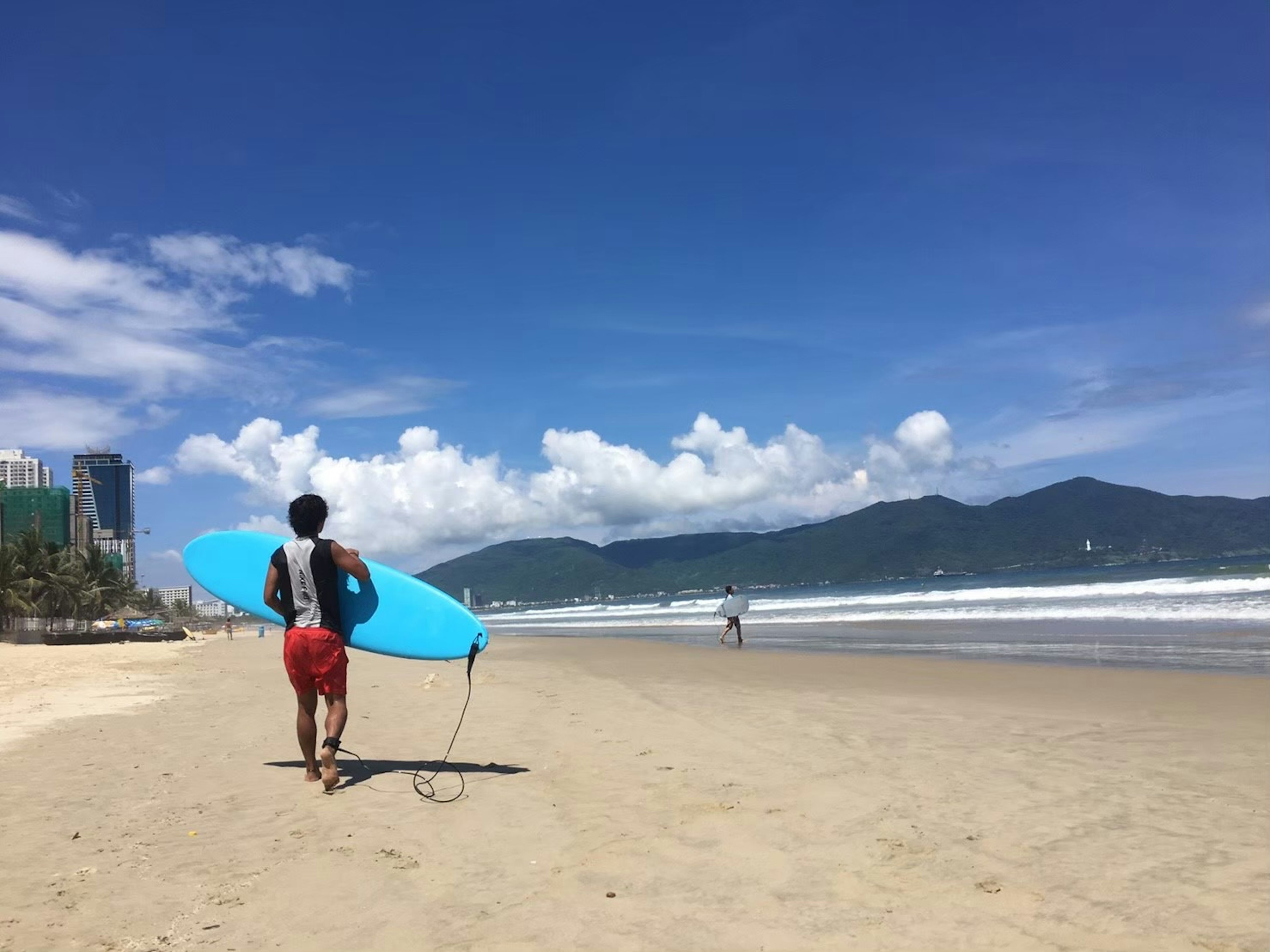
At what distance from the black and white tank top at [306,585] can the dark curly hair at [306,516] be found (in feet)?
0.40

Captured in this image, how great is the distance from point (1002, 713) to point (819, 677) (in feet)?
13.6

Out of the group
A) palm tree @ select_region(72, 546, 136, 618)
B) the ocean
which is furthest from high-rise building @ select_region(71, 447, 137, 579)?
the ocean

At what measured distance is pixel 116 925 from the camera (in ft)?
9.71

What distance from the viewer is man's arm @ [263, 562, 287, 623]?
5.22 m

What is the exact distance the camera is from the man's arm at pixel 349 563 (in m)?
5.26

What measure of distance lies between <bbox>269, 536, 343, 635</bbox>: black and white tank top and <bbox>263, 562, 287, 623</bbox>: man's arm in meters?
0.02

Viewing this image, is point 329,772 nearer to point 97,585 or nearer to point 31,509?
point 97,585

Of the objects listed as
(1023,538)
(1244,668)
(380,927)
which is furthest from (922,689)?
(1023,538)

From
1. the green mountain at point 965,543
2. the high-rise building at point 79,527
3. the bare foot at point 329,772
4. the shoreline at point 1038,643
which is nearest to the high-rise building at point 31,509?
the high-rise building at point 79,527

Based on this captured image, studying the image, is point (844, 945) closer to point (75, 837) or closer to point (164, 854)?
point (164, 854)

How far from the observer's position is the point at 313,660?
5.16 metres

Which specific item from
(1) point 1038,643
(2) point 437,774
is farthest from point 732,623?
(2) point 437,774

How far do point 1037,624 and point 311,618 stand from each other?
64.0ft

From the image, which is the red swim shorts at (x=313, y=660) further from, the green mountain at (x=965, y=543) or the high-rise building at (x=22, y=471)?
the high-rise building at (x=22, y=471)
